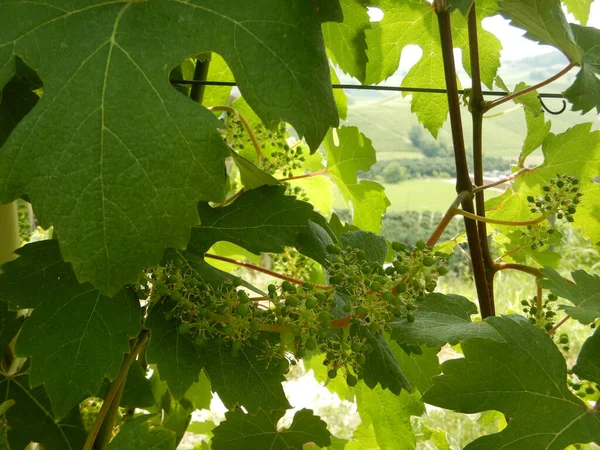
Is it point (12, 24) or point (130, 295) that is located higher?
point (12, 24)

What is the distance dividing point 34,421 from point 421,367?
1.61ft

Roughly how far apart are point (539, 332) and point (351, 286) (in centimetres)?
19

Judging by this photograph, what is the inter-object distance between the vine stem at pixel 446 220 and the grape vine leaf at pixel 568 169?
220mm

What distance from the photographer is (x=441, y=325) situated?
0.62 meters

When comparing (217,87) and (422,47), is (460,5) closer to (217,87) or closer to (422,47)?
(422,47)

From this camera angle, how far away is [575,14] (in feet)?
3.56

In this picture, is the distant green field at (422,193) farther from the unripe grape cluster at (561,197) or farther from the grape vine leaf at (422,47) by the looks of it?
the unripe grape cluster at (561,197)

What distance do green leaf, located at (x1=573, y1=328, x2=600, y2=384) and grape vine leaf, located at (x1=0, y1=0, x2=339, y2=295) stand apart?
35cm

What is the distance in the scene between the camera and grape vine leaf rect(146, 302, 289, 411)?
2.01ft

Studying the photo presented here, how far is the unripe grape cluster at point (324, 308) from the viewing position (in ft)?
1.80

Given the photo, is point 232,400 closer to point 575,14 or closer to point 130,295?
point 130,295

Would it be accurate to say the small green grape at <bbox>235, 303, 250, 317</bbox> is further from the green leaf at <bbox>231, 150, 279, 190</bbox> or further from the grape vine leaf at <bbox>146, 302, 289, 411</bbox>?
the green leaf at <bbox>231, 150, 279, 190</bbox>

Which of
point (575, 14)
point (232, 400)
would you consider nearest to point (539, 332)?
point (232, 400)

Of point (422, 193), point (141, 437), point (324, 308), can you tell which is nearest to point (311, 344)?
point (324, 308)
